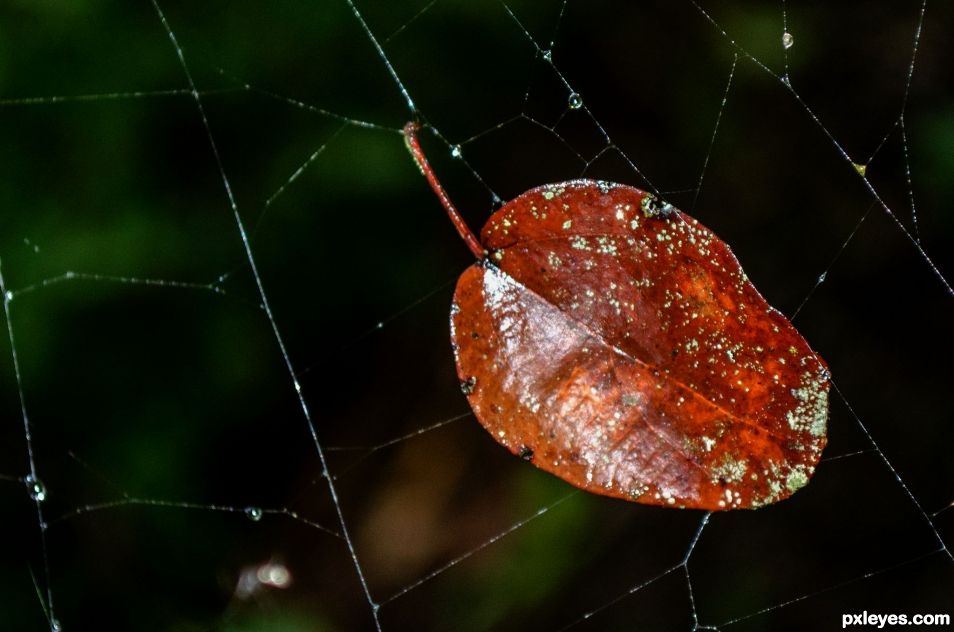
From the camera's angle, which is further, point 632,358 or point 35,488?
point 35,488

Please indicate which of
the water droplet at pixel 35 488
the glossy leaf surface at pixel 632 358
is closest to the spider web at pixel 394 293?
the water droplet at pixel 35 488

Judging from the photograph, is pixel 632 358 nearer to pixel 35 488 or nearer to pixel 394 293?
pixel 394 293

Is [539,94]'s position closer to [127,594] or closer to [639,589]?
[639,589]

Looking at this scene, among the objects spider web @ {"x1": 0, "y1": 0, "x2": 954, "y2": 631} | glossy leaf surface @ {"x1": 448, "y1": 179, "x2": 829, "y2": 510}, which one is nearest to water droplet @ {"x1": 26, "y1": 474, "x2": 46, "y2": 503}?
spider web @ {"x1": 0, "y1": 0, "x2": 954, "y2": 631}

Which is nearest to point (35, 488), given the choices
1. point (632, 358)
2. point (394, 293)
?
point (394, 293)

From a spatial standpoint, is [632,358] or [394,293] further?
[394,293]

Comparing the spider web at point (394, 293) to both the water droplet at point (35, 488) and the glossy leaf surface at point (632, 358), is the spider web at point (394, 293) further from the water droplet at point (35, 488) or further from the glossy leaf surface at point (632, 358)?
the glossy leaf surface at point (632, 358)
